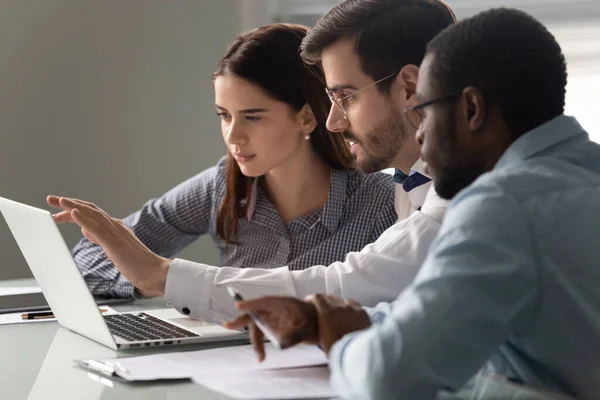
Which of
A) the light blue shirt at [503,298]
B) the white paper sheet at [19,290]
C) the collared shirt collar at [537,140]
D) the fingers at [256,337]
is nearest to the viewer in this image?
the light blue shirt at [503,298]

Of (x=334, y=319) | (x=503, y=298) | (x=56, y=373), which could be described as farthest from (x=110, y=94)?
(x=503, y=298)

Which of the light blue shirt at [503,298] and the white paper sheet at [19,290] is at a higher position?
the light blue shirt at [503,298]

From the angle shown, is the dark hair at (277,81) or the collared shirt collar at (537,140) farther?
the dark hair at (277,81)

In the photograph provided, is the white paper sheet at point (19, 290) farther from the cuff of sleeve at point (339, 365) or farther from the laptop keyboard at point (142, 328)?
the cuff of sleeve at point (339, 365)

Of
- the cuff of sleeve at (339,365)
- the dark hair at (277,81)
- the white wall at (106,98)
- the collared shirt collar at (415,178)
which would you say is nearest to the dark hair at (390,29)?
the collared shirt collar at (415,178)

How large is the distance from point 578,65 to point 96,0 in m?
1.58

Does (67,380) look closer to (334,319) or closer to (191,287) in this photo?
(191,287)

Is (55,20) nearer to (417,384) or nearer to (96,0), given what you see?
(96,0)

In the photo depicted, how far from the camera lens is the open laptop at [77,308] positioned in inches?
59.9

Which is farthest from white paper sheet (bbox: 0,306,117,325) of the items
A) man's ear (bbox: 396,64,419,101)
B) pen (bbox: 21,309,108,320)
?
man's ear (bbox: 396,64,419,101)

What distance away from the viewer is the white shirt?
5.15 ft

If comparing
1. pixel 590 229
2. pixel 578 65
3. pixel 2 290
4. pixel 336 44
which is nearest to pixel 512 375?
pixel 590 229

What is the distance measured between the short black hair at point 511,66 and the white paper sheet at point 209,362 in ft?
1.68

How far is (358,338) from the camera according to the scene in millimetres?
913
